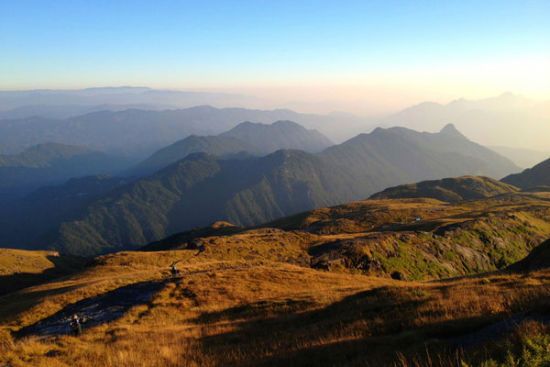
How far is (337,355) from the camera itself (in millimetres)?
9703

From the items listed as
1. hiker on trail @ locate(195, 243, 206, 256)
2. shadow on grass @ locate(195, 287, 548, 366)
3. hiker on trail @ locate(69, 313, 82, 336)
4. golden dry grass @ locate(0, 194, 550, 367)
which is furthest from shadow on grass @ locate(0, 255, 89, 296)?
shadow on grass @ locate(195, 287, 548, 366)

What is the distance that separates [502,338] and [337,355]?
397cm

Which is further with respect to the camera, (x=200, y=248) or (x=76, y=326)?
(x=200, y=248)

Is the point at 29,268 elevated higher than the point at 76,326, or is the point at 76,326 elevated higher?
the point at 76,326

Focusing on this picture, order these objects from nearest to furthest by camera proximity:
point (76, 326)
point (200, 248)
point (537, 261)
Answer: point (76, 326) → point (537, 261) → point (200, 248)

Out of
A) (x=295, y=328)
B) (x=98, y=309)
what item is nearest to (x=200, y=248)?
(x=98, y=309)

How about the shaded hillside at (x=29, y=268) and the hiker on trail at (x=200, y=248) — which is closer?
the hiker on trail at (x=200, y=248)

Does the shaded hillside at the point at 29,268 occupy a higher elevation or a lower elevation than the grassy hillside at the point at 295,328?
lower

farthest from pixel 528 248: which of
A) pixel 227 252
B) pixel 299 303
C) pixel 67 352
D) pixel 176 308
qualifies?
pixel 67 352

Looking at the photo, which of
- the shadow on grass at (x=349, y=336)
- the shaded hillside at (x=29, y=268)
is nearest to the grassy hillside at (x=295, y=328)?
the shadow on grass at (x=349, y=336)

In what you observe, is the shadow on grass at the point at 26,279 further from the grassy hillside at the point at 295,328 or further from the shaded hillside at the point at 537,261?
the shaded hillside at the point at 537,261

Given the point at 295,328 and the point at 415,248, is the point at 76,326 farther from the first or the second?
the point at 415,248

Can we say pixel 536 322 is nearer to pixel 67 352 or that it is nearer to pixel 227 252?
pixel 67 352

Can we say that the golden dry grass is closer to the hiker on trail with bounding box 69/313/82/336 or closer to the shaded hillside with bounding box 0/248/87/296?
the hiker on trail with bounding box 69/313/82/336
